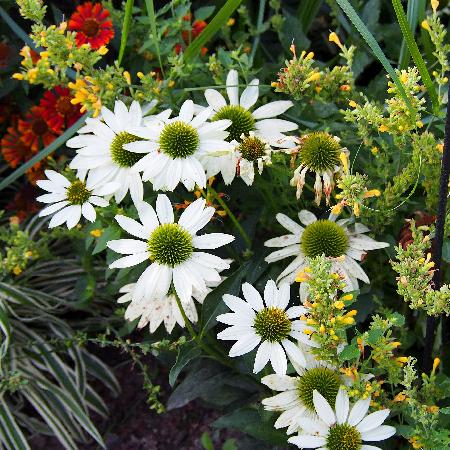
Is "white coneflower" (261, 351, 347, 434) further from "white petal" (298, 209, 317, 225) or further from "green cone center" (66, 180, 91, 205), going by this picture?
"green cone center" (66, 180, 91, 205)

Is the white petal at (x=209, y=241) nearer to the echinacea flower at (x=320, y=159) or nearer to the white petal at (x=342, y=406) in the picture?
the echinacea flower at (x=320, y=159)

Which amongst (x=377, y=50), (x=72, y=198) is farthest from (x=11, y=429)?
(x=377, y=50)

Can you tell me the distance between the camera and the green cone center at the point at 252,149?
1.30 meters

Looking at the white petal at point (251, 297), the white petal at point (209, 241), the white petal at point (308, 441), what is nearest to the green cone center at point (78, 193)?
the white petal at point (209, 241)

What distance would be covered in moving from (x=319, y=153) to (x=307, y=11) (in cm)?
78

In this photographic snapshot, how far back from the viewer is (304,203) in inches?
60.5

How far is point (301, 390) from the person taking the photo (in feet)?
4.19

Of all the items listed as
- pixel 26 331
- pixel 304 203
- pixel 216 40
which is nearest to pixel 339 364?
pixel 304 203

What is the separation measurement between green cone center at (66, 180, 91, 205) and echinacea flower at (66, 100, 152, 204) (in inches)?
0.9

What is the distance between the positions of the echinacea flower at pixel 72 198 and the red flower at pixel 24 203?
0.75 meters

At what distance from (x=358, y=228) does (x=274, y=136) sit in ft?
0.77

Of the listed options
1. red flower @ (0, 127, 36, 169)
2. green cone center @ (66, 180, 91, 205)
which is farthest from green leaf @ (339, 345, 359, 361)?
red flower @ (0, 127, 36, 169)

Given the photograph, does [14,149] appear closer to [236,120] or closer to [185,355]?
[236,120]

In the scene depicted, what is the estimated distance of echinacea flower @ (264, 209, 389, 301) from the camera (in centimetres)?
138
